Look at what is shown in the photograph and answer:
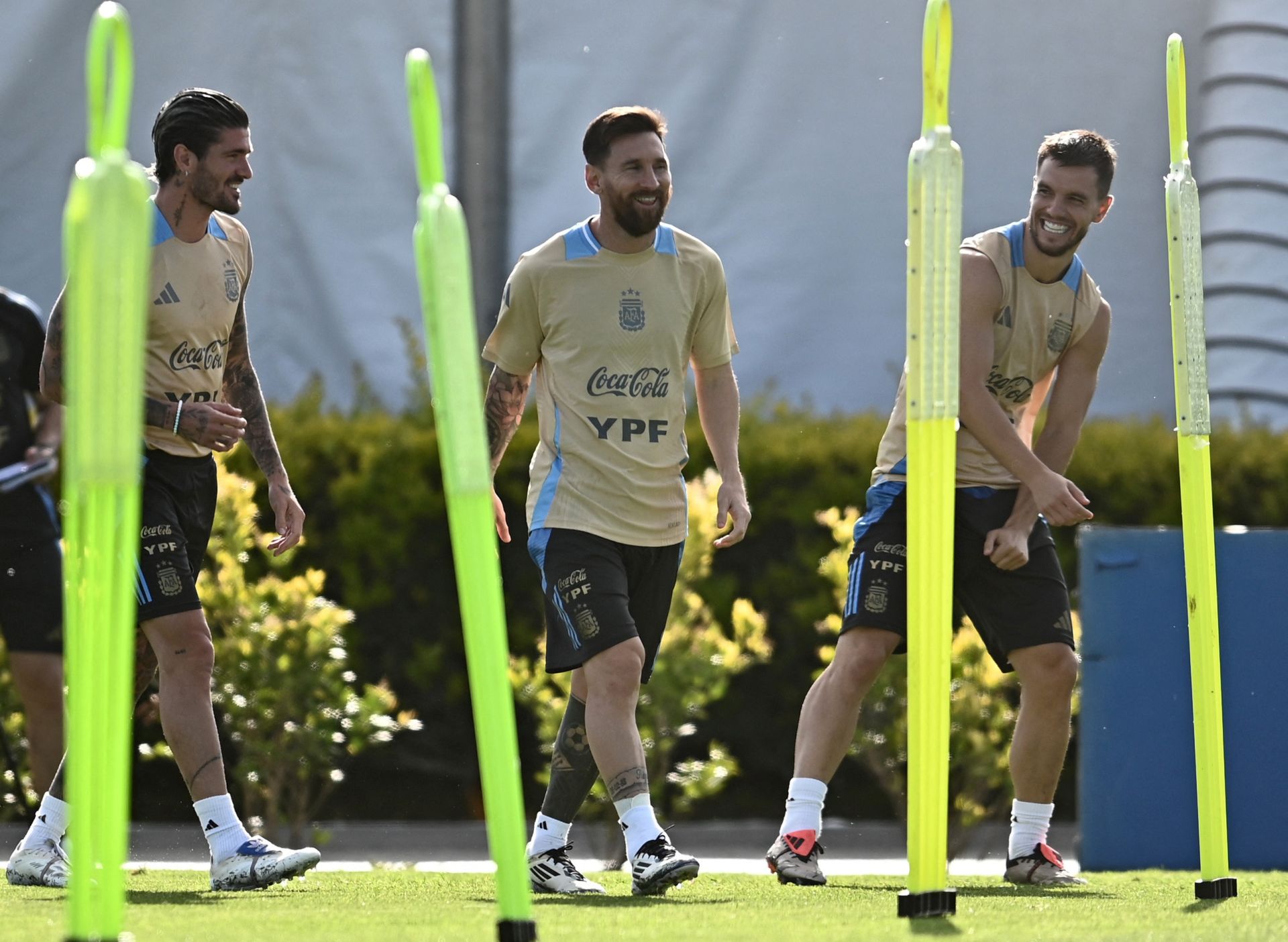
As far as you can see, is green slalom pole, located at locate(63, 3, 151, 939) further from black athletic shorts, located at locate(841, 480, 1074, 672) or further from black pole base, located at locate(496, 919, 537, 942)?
black athletic shorts, located at locate(841, 480, 1074, 672)

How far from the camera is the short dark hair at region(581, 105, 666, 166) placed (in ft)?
15.6

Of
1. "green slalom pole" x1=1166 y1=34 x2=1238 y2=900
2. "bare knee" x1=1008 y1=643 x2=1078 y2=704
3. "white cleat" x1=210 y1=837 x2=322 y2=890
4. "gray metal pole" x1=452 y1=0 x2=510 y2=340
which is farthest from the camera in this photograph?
"gray metal pole" x1=452 y1=0 x2=510 y2=340

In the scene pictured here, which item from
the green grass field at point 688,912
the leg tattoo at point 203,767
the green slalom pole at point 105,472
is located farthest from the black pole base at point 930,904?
the leg tattoo at point 203,767

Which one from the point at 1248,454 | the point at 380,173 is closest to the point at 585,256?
the point at 1248,454

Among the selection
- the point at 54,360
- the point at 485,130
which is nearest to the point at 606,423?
the point at 54,360

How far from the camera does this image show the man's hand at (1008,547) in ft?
16.0

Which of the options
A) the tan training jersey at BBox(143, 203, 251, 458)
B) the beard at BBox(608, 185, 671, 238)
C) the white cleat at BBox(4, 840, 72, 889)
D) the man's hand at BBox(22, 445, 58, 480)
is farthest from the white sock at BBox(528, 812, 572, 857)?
the man's hand at BBox(22, 445, 58, 480)

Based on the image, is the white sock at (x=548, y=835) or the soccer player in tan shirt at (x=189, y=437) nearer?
the soccer player in tan shirt at (x=189, y=437)

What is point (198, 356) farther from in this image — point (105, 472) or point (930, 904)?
point (930, 904)

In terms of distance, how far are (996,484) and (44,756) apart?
9.94ft

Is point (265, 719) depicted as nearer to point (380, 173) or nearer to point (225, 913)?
point (225, 913)

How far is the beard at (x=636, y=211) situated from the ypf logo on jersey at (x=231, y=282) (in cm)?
100

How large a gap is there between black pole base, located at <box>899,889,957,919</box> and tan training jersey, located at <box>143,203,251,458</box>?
214 cm

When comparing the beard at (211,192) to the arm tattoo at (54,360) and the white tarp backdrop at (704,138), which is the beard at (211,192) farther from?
the white tarp backdrop at (704,138)
